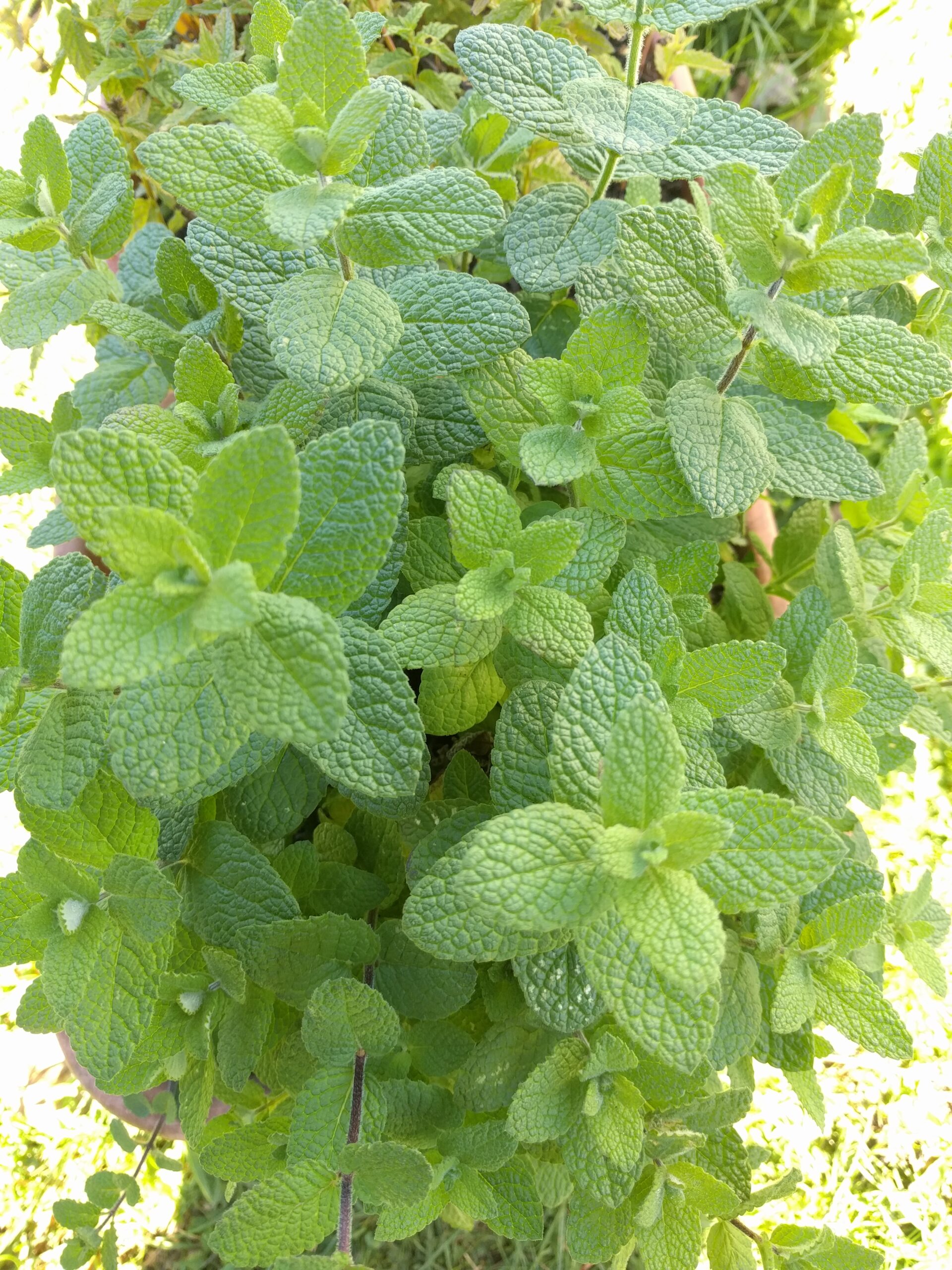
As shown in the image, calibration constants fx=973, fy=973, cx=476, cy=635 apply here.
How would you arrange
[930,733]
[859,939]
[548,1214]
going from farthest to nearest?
[548,1214]
[930,733]
[859,939]

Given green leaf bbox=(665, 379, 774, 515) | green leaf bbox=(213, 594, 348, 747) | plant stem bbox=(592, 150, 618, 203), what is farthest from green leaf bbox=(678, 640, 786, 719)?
plant stem bbox=(592, 150, 618, 203)

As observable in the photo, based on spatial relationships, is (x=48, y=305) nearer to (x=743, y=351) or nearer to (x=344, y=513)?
(x=344, y=513)

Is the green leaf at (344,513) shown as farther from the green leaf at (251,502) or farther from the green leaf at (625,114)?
the green leaf at (625,114)

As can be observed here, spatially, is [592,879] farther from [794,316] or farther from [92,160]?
[92,160]

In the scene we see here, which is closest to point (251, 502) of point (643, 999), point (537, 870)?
point (537, 870)

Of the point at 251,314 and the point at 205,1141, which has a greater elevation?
the point at 251,314

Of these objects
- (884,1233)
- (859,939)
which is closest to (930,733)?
(859,939)
